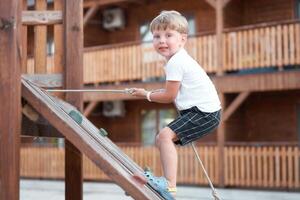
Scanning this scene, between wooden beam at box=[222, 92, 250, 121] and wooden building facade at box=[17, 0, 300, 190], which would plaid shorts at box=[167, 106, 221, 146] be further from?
wooden beam at box=[222, 92, 250, 121]

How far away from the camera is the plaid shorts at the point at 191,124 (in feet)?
13.1

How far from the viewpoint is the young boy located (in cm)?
389

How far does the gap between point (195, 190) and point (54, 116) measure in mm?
11126

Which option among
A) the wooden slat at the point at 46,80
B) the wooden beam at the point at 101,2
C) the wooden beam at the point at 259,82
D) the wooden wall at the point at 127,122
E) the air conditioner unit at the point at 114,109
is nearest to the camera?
the wooden slat at the point at 46,80

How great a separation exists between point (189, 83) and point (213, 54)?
11.7 m

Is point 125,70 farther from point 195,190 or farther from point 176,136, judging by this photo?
point 176,136

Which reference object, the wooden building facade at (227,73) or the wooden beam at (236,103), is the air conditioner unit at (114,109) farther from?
the wooden beam at (236,103)

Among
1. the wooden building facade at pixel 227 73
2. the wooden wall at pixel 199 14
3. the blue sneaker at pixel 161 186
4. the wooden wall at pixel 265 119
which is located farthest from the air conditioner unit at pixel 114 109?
the blue sneaker at pixel 161 186

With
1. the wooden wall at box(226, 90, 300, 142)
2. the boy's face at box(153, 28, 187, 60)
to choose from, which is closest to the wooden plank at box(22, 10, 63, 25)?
the boy's face at box(153, 28, 187, 60)

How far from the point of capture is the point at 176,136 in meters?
3.98

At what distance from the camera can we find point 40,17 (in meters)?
5.20

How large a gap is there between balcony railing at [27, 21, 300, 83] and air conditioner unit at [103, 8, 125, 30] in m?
2.09

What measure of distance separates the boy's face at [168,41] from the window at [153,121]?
14922mm

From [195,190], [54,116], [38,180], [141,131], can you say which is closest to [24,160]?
[38,180]
